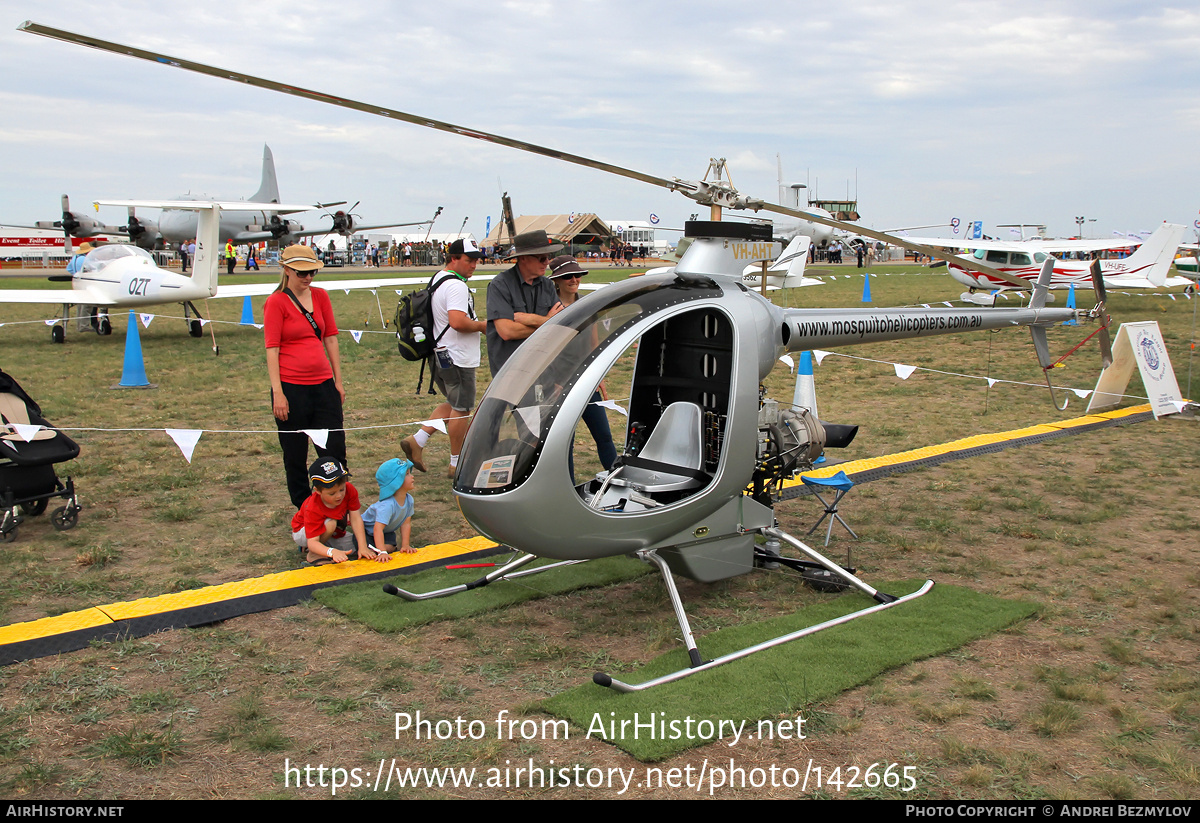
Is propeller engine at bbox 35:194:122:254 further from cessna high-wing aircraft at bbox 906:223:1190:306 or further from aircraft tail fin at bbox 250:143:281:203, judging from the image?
cessna high-wing aircraft at bbox 906:223:1190:306

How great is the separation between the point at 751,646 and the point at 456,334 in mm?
3701

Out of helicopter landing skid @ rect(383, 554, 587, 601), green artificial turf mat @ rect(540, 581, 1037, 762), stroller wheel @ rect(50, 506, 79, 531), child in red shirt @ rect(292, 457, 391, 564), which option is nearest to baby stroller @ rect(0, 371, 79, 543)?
stroller wheel @ rect(50, 506, 79, 531)

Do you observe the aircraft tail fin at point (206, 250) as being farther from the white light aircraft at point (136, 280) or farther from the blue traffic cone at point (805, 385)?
the blue traffic cone at point (805, 385)

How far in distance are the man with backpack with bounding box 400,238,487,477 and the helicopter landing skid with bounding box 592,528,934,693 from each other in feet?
9.54

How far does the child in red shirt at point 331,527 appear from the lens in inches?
214

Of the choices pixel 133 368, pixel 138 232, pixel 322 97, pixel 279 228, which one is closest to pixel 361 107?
pixel 322 97

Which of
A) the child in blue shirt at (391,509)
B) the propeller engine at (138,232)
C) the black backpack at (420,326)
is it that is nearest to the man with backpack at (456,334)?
the black backpack at (420,326)

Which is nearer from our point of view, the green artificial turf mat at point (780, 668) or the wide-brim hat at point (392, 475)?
the green artificial turf mat at point (780, 668)

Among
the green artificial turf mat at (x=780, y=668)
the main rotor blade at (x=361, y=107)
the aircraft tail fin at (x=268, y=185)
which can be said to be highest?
the aircraft tail fin at (x=268, y=185)

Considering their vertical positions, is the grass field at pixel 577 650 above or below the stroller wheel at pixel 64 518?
below

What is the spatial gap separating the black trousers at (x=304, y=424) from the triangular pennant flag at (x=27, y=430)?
173 cm

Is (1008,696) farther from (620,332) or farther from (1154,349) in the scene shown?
(1154,349)

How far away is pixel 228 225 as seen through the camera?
40281mm
